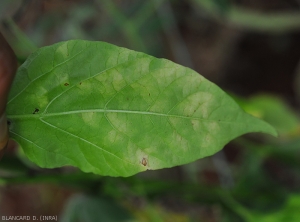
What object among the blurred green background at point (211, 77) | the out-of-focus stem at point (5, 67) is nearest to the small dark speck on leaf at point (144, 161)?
the out-of-focus stem at point (5, 67)

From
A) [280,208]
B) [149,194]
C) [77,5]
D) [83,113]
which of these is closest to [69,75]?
[83,113]

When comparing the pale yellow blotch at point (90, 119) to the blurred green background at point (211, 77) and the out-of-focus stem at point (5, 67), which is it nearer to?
the out-of-focus stem at point (5, 67)

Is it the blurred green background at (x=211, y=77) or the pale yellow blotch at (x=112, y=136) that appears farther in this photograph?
the blurred green background at (x=211, y=77)

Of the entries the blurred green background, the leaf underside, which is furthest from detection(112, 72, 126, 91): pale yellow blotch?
the blurred green background

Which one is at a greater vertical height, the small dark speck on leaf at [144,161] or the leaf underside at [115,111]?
the leaf underside at [115,111]

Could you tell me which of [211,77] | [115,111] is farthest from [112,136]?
[211,77]

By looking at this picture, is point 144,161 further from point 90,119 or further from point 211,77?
point 211,77

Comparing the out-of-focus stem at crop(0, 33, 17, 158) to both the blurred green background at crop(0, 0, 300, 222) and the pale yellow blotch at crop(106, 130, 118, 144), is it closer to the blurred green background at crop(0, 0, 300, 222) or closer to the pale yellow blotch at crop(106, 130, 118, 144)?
the pale yellow blotch at crop(106, 130, 118, 144)
